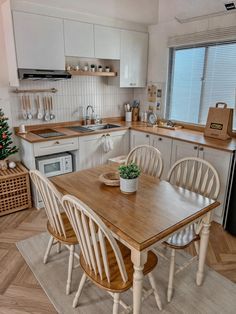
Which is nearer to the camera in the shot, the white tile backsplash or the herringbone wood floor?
the herringbone wood floor

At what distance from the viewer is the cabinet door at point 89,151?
3195 millimetres

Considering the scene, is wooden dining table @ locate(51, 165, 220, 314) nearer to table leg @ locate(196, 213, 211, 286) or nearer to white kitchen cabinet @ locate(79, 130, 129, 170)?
table leg @ locate(196, 213, 211, 286)

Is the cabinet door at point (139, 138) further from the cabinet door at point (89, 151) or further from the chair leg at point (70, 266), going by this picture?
the chair leg at point (70, 266)

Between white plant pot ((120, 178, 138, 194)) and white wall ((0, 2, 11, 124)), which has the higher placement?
white wall ((0, 2, 11, 124))

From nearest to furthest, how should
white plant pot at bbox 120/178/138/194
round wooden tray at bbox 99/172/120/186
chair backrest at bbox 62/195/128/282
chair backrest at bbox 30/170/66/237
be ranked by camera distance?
chair backrest at bbox 62/195/128/282 → chair backrest at bbox 30/170/66/237 → white plant pot at bbox 120/178/138/194 → round wooden tray at bbox 99/172/120/186

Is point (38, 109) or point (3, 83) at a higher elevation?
point (3, 83)

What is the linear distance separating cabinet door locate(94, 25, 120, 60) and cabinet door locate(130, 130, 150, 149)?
111 centimetres

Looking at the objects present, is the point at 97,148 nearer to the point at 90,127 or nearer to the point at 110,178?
the point at 90,127

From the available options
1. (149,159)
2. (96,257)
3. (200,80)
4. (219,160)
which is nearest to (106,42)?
(200,80)

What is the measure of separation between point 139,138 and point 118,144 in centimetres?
32

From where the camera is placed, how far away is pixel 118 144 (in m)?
3.58

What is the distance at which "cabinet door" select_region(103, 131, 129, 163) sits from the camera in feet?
11.5

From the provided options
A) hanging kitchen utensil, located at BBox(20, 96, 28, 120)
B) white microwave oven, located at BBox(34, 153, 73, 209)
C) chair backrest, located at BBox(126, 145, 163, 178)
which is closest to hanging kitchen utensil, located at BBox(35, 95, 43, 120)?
hanging kitchen utensil, located at BBox(20, 96, 28, 120)

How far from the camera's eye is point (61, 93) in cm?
341
